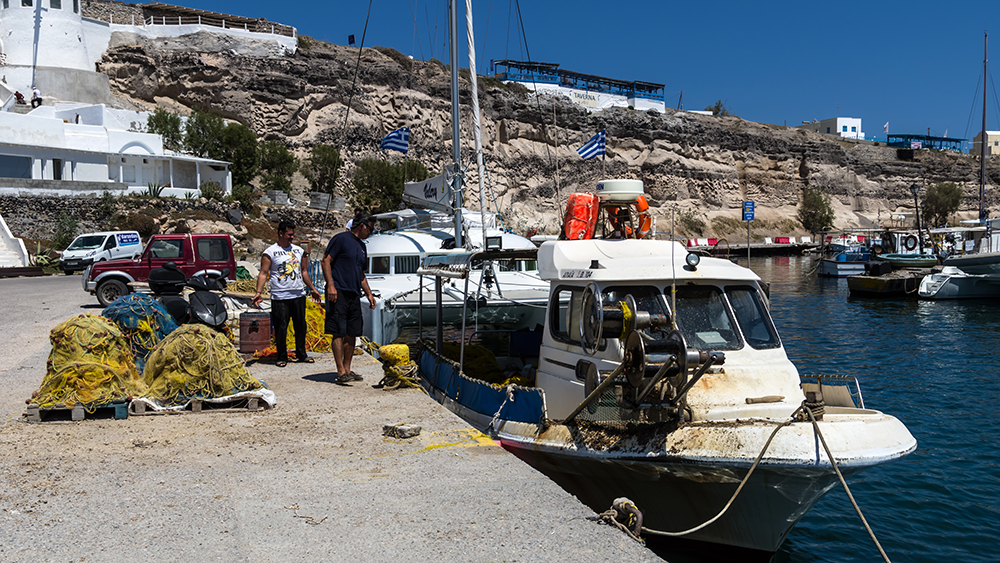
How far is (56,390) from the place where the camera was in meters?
6.38

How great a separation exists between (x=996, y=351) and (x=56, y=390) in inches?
826

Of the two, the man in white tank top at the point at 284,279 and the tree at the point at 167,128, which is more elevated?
the tree at the point at 167,128

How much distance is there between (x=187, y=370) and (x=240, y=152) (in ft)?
157

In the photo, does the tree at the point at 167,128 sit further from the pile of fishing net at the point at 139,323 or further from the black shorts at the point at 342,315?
the black shorts at the point at 342,315

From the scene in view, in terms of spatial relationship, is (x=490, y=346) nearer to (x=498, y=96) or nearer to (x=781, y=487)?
(x=781, y=487)

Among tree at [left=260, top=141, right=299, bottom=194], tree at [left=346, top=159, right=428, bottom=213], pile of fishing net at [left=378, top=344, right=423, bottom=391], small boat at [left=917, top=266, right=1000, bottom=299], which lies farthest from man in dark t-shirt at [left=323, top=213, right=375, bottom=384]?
tree at [left=260, top=141, right=299, bottom=194]

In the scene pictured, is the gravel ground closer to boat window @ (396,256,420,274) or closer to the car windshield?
boat window @ (396,256,420,274)

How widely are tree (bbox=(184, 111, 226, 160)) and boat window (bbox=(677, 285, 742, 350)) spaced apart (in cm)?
4971

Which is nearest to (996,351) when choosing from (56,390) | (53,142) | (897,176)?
(56,390)

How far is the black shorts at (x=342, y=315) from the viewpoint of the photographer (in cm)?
820

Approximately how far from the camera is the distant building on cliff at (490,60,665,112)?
84.1m

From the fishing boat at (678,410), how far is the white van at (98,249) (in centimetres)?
2755

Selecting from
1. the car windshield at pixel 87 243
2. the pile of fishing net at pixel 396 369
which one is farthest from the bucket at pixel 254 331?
the car windshield at pixel 87 243

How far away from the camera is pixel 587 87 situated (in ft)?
309
